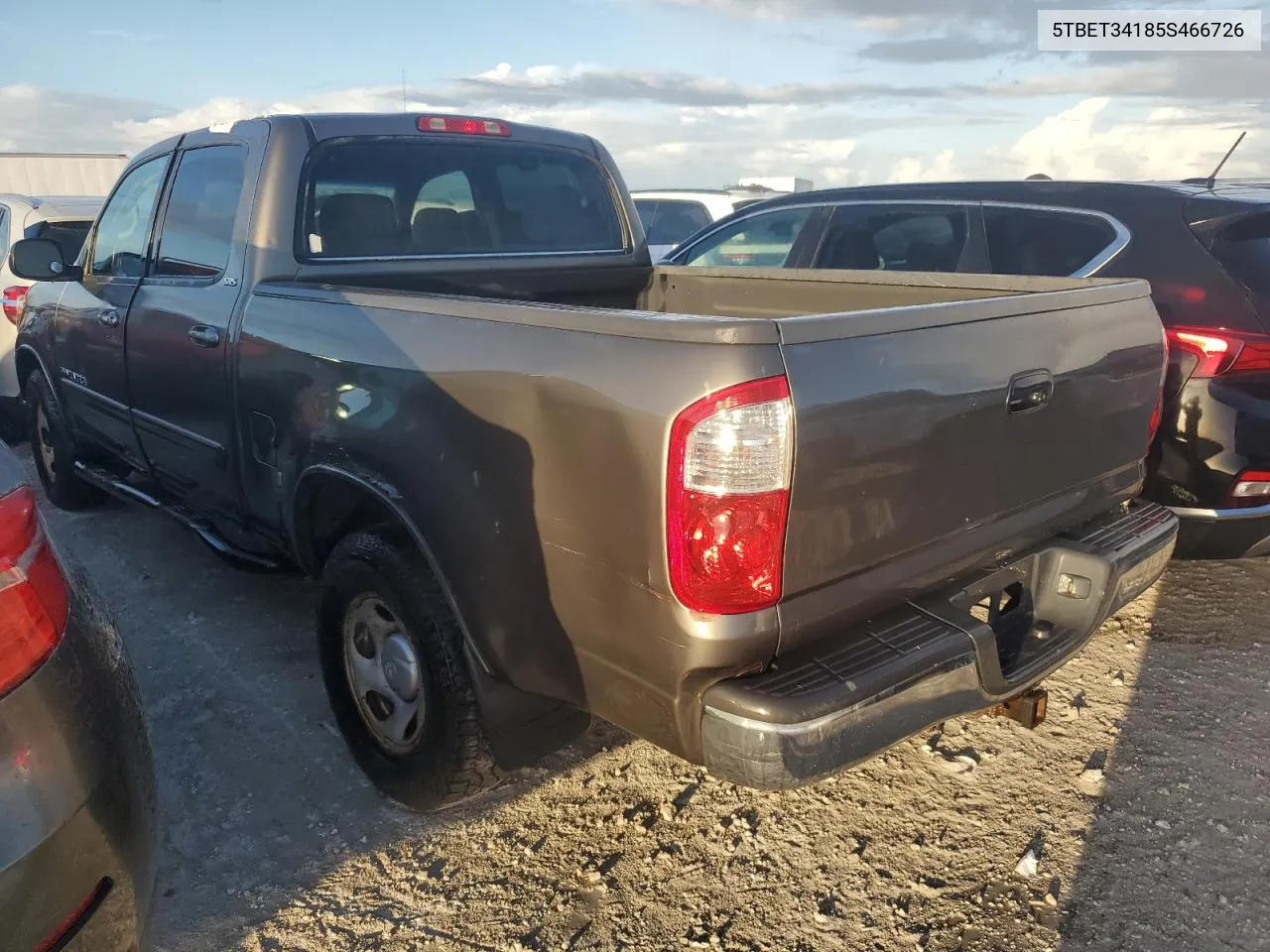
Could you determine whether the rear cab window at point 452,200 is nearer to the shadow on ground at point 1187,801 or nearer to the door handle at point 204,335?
the door handle at point 204,335

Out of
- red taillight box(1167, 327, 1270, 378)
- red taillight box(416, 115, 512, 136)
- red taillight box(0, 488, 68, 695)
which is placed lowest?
red taillight box(1167, 327, 1270, 378)

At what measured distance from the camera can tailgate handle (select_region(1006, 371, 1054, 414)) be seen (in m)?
2.30

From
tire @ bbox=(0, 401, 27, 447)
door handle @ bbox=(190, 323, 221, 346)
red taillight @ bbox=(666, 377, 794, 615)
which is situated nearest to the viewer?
red taillight @ bbox=(666, 377, 794, 615)

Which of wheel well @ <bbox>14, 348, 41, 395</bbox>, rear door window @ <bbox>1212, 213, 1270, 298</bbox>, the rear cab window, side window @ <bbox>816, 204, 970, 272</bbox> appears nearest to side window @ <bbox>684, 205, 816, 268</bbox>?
side window @ <bbox>816, 204, 970, 272</bbox>

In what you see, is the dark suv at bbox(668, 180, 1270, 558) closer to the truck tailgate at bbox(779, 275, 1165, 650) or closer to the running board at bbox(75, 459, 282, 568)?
the truck tailgate at bbox(779, 275, 1165, 650)

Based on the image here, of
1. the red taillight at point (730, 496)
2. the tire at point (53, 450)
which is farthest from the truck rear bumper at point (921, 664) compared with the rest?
the tire at point (53, 450)

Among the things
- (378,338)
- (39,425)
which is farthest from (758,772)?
(39,425)

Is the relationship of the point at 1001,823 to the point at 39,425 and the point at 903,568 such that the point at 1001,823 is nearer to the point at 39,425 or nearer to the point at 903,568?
the point at 903,568

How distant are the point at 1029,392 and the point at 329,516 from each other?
2.06m

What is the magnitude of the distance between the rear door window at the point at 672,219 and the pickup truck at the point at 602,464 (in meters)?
6.96

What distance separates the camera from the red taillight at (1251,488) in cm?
343

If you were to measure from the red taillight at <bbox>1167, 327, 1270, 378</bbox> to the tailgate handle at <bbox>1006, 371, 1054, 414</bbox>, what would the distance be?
1478mm

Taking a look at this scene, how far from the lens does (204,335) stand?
11.0ft

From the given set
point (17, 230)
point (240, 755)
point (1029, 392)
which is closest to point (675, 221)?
point (17, 230)
